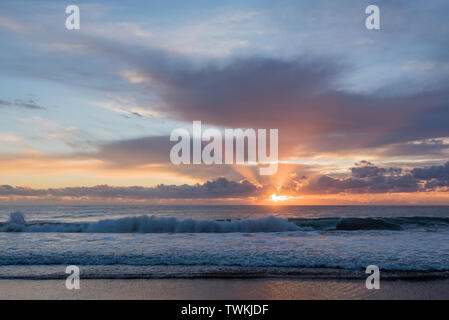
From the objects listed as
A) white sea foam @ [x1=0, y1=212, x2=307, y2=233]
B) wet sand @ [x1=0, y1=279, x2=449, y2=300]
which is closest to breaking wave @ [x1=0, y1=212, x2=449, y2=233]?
white sea foam @ [x1=0, y1=212, x2=307, y2=233]

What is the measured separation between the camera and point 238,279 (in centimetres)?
1033

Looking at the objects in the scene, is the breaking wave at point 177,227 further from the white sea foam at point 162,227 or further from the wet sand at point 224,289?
the wet sand at point 224,289

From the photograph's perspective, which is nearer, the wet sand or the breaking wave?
the wet sand

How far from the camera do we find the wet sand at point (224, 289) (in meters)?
8.67

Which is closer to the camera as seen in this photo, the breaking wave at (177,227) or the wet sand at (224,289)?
the wet sand at (224,289)

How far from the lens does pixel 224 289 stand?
9.25 meters

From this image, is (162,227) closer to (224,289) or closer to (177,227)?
(177,227)

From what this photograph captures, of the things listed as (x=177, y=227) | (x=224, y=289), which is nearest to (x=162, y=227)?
(x=177, y=227)

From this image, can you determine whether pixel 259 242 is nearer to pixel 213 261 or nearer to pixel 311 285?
pixel 213 261

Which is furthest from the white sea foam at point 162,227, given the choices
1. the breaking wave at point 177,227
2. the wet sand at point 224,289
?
the wet sand at point 224,289

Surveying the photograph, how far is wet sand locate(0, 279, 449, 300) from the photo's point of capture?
341 inches

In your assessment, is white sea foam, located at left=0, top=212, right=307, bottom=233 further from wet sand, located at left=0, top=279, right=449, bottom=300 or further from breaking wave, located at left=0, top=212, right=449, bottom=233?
wet sand, located at left=0, top=279, right=449, bottom=300
